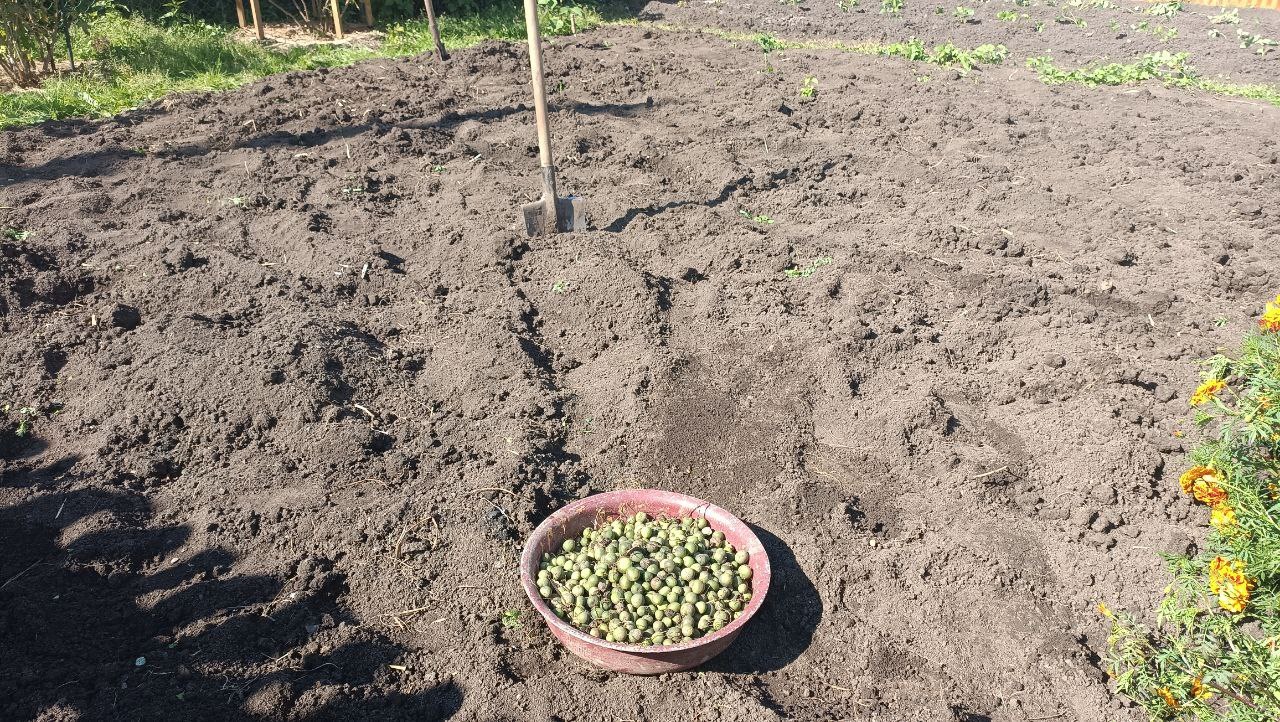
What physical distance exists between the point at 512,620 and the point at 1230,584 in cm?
236

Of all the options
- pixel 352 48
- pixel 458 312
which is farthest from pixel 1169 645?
pixel 352 48

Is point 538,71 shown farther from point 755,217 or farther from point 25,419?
point 25,419

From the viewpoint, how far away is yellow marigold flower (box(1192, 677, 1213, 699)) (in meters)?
2.40

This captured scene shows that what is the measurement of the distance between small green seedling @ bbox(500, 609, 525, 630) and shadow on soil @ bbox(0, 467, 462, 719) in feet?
1.04

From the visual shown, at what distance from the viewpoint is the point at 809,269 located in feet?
17.7

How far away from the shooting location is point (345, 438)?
154 inches

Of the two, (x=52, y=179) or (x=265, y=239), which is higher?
(x=52, y=179)

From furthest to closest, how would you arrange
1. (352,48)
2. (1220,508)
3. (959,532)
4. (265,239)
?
(352,48) < (265,239) < (959,532) < (1220,508)

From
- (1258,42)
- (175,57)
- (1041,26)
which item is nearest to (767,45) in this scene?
(1041,26)

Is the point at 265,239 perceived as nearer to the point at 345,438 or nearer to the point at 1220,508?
the point at 345,438

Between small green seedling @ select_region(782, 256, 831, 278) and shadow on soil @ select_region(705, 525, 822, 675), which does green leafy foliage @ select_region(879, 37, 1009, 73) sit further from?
shadow on soil @ select_region(705, 525, 822, 675)

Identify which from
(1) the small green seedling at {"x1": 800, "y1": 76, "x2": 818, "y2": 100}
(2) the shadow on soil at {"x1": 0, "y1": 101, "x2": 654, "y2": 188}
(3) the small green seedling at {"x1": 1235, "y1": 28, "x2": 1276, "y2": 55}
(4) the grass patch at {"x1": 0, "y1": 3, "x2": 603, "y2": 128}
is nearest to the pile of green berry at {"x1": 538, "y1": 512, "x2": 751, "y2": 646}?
(2) the shadow on soil at {"x1": 0, "y1": 101, "x2": 654, "y2": 188}

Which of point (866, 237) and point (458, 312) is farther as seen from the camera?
point (866, 237)

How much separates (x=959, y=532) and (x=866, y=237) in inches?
111
